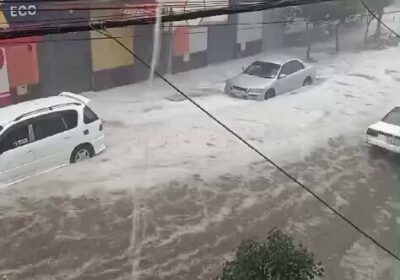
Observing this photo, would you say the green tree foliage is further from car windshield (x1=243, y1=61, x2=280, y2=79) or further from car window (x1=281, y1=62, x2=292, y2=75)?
car window (x1=281, y1=62, x2=292, y2=75)

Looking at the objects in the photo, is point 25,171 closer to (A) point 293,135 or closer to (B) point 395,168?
(A) point 293,135

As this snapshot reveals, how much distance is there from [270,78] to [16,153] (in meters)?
2.43

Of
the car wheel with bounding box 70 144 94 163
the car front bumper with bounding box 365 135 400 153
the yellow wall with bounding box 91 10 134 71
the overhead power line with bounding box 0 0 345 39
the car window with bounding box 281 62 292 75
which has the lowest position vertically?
the car front bumper with bounding box 365 135 400 153

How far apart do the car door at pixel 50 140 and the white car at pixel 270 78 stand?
1.57 m

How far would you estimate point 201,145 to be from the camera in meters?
5.09

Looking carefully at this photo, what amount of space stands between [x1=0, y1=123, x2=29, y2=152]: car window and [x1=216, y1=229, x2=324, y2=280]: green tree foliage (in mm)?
1851

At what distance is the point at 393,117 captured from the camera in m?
5.86

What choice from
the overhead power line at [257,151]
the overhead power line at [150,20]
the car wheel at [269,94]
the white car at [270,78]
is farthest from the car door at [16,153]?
the car wheel at [269,94]

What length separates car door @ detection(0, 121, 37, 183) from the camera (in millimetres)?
4406

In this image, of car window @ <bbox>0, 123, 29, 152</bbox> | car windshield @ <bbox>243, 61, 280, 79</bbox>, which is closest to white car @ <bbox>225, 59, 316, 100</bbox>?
car windshield @ <bbox>243, 61, 280, 79</bbox>

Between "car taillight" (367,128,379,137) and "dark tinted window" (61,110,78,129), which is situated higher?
"dark tinted window" (61,110,78,129)

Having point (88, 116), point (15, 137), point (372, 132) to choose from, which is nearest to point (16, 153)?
point (15, 137)

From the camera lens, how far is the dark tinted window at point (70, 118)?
4684mm

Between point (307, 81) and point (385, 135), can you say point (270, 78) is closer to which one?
point (307, 81)
